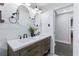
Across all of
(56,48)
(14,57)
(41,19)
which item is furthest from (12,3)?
(56,48)

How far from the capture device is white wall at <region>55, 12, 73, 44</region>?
1.42 metres

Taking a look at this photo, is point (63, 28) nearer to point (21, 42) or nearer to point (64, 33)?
point (64, 33)

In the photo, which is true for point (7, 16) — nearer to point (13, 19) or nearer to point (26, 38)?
point (13, 19)

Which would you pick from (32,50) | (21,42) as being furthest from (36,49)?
(21,42)

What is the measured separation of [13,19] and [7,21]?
85mm

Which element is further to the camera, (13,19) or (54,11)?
(54,11)

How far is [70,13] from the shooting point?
55.6 inches

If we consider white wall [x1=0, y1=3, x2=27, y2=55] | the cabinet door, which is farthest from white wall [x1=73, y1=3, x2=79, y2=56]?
white wall [x1=0, y1=3, x2=27, y2=55]

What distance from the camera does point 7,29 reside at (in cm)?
133

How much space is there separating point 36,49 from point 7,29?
490 millimetres

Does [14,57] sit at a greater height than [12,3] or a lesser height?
lesser

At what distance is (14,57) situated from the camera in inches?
55.7

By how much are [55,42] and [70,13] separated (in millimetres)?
478

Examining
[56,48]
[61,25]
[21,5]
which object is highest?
[21,5]
